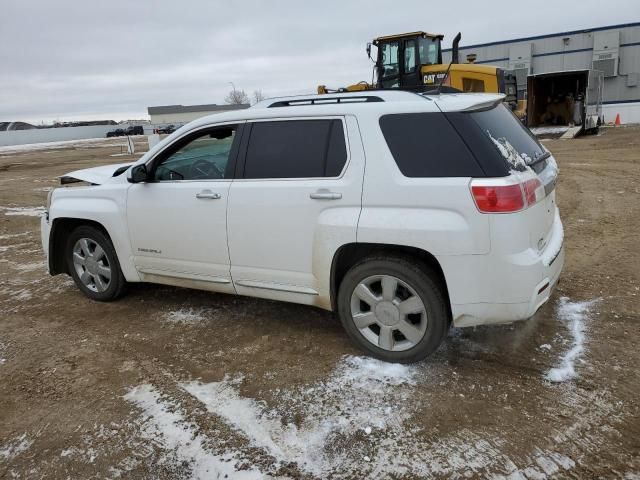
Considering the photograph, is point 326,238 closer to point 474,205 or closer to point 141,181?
point 474,205

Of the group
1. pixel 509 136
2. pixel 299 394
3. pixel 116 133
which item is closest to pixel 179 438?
pixel 299 394

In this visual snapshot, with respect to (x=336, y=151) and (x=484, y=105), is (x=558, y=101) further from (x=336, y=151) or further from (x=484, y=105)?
(x=336, y=151)

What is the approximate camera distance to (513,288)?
317 cm

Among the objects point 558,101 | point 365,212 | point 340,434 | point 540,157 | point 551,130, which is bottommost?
point 340,434

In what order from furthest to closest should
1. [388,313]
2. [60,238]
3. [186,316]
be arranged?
[60,238] < [186,316] < [388,313]

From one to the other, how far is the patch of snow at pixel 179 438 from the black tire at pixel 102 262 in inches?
67.6

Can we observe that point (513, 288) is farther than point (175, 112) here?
No

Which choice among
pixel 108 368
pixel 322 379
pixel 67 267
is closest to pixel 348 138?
pixel 322 379

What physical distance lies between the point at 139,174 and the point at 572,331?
3792 millimetres

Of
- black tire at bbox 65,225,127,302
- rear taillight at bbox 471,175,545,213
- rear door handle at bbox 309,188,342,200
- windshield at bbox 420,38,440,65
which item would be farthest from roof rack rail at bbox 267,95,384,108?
windshield at bbox 420,38,440,65

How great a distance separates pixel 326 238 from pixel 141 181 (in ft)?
6.26

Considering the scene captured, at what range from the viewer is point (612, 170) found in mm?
11859

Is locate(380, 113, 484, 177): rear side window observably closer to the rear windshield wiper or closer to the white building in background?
the rear windshield wiper

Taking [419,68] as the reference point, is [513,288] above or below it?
below
